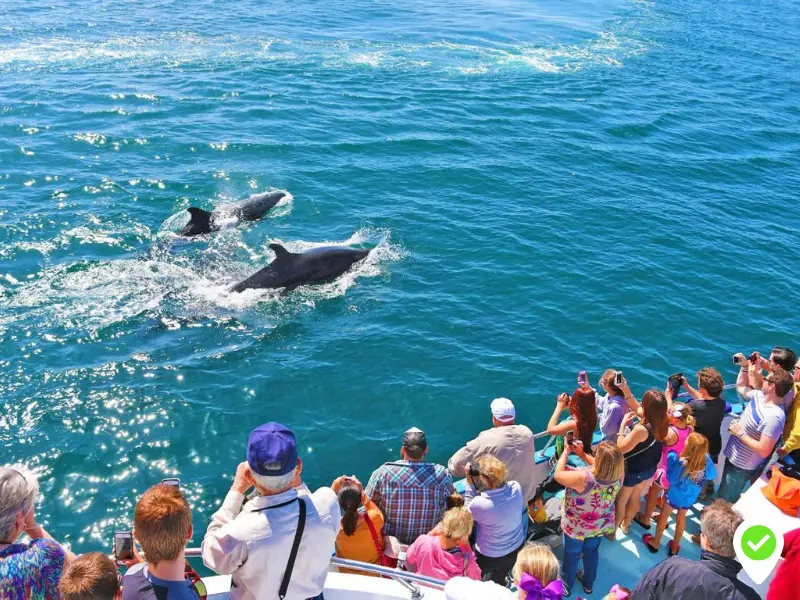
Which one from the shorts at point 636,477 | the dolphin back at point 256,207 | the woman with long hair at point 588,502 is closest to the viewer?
the woman with long hair at point 588,502

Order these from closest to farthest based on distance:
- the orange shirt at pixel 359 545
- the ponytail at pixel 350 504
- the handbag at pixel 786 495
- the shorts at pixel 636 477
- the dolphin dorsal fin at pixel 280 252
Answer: the handbag at pixel 786 495
the ponytail at pixel 350 504
the orange shirt at pixel 359 545
the shorts at pixel 636 477
the dolphin dorsal fin at pixel 280 252

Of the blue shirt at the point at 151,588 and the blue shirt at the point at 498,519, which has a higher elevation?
the blue shirt at the point at 151,588

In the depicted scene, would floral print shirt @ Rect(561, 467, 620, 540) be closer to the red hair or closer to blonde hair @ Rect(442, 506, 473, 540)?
the red hair

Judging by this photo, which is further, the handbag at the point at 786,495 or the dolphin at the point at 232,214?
the dolphin at the point at 232,214

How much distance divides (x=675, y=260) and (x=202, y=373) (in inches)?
551

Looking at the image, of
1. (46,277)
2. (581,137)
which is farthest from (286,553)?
(581,137)

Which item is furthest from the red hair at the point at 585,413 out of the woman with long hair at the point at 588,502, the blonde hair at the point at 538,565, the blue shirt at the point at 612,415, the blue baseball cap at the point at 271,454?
the blue baseball cap at the point at 271,454

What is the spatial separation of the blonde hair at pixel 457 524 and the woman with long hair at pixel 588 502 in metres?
1.52

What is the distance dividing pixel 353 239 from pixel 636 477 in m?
13.5

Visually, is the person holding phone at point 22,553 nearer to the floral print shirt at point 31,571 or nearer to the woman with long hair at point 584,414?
the floral print shirt at point 31,571

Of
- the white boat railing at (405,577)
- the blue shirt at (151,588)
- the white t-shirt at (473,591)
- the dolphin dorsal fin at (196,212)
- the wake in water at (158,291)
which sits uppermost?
the blue shirt at (151,588)

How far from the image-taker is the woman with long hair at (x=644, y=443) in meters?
8.41

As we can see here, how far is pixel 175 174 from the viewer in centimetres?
2444

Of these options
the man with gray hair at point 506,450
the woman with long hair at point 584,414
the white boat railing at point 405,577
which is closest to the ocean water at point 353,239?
the man with gray hair at point 506,450
